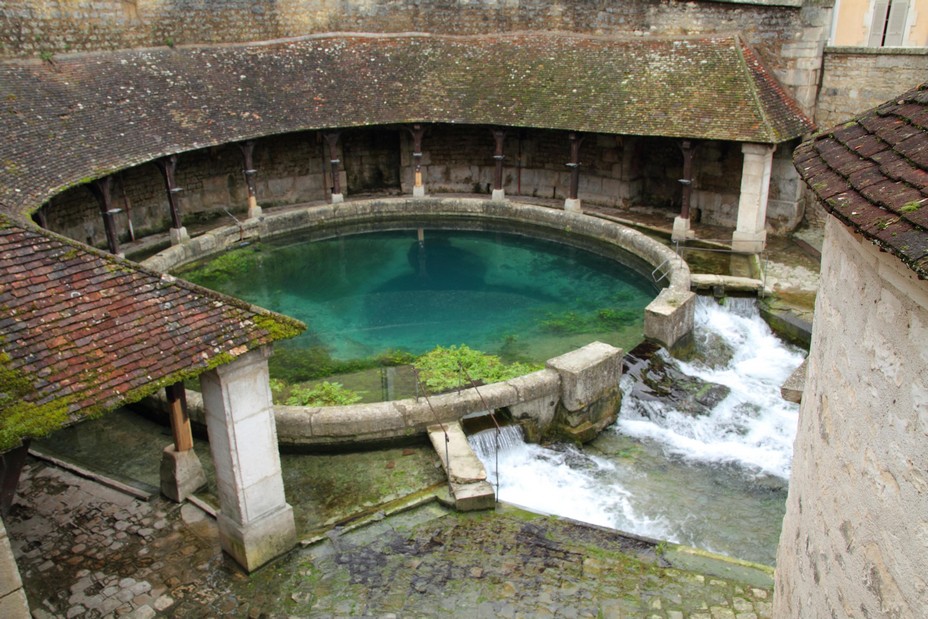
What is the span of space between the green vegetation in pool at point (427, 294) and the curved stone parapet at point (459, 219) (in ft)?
1.29

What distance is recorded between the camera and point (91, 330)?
19.0ft

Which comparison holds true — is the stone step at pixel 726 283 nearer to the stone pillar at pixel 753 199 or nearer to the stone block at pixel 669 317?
the stone block at pixel 669 317

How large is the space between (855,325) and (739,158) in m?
14.9

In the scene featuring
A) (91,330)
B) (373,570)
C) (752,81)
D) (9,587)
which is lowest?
(373,570)

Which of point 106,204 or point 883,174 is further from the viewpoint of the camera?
point 106,204

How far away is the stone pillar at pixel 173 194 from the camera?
1576 cm

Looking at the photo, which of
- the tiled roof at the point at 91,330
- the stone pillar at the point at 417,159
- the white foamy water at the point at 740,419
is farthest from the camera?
the stone pillar at the point at 417,159

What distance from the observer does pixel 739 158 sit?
17516mm

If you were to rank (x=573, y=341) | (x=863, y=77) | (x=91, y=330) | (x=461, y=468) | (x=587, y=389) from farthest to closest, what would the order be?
(x=863, y=77) < (x=573, y=341) < (x=587, y=389) < (x=461, y=468) < (x=91, y=330)

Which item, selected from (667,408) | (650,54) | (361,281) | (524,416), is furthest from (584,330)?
(650,54)

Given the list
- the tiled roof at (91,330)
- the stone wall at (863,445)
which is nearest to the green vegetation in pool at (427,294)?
the tiled roof at (91,330)

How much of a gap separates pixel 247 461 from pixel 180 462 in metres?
1.35

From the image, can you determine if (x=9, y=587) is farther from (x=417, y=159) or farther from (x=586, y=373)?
(x=417, y=159)

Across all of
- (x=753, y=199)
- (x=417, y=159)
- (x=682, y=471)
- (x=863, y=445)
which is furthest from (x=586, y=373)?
(x=417, y=159)
